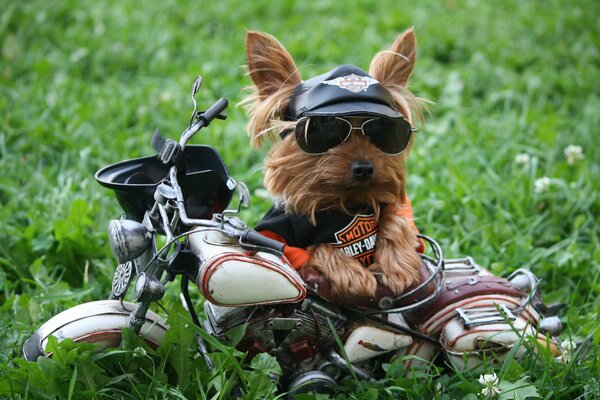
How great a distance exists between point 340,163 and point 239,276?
1.76 feet

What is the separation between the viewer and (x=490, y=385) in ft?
8.29

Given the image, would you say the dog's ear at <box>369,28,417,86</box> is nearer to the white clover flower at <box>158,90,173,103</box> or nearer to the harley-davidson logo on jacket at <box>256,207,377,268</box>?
the harley-davidson logo on jacket at <box>256,207,377,268</box>

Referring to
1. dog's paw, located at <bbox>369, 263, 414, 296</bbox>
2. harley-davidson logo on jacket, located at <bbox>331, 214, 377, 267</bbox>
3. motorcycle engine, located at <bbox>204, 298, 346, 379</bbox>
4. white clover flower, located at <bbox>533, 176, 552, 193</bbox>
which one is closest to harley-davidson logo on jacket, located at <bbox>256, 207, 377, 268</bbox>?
harley-davidson logo on jacket, located at <bbox>331, 214, 377, 267</bbox>

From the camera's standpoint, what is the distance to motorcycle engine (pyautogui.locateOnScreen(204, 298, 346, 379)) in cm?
258

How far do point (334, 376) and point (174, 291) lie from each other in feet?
3.34

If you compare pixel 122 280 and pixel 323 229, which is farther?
pixel 323 229

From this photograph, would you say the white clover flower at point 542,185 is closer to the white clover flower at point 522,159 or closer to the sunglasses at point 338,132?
the white clover flower at point 522,159

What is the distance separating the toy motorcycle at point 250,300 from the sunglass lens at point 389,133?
48 cm

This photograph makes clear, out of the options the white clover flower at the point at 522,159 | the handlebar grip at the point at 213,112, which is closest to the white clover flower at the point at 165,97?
the white clover flower at the point at 522,159

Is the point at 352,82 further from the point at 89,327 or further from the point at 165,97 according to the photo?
the point at 165,97

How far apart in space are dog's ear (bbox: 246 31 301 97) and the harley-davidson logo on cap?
8.8 inches

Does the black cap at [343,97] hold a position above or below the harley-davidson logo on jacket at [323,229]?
above

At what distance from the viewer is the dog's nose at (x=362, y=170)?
2531 mm

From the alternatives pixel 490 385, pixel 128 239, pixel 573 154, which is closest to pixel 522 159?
pixel 573 154
